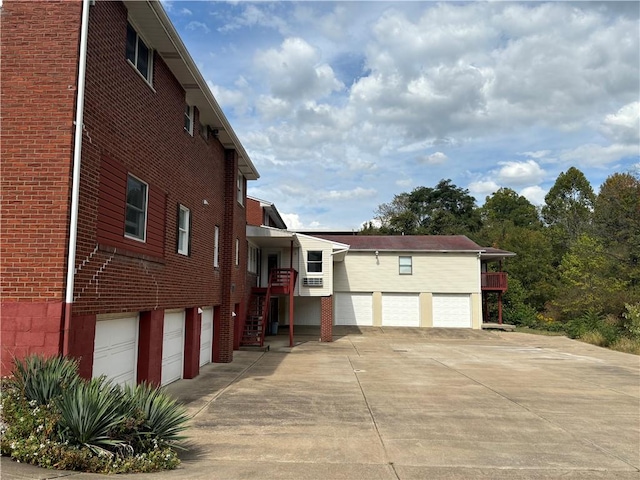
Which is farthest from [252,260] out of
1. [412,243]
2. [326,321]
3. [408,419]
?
[408,419]

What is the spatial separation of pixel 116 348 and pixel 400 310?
76.7 feet

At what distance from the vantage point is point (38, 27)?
21.0 feet

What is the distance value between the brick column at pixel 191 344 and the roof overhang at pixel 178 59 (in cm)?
563

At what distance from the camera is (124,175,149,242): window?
819 cm

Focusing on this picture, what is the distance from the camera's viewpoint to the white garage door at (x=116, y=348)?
7316mm

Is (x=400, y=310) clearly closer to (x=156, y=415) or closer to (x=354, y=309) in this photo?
(x=354, y=309)

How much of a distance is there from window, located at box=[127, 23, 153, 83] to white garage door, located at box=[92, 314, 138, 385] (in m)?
4.78

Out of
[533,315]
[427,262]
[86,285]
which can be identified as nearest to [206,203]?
[86,285]

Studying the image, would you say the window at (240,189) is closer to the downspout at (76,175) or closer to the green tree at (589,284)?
the downspout at (76,175)

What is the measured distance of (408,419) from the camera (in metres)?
8.30

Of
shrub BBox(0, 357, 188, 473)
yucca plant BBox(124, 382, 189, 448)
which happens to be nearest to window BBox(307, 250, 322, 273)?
yucca plant BBox(124, 382, 189, 448)

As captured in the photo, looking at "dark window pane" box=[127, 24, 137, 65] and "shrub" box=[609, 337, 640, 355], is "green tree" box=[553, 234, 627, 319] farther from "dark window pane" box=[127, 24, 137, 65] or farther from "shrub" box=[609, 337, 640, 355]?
"dark window pane" box=[127, 24, 137, 65]

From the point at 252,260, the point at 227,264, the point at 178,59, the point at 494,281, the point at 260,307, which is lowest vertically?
the point at 260,307

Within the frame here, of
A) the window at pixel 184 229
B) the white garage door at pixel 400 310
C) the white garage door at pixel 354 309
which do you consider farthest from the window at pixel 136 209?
the white garage door at pixel 400 310
